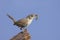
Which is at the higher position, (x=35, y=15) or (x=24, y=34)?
(x=35, y=15)

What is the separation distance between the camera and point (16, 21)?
1020cm

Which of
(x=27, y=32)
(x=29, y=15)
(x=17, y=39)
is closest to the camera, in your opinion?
(x=17, y=39)

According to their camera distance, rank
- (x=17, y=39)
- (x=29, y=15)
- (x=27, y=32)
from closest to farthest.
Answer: (x=17, y=39)
(x=27, y=32)
(x=29, y=15)

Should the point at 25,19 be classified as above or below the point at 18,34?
above

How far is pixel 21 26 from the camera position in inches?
405

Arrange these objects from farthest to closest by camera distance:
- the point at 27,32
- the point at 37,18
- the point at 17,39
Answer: the point at 37,18
the point at 27,32
the point at 17,39

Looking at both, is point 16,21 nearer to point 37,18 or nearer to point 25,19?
point 25,19

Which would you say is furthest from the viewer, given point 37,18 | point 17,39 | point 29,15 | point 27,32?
point 37,18

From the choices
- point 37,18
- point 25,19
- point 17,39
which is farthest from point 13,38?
point 37,18

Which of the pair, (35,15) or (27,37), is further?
(35,15)

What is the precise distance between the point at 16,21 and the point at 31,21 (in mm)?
1181

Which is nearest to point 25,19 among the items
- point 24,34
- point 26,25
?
point 26,25

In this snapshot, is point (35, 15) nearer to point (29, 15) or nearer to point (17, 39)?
point (29, 15)

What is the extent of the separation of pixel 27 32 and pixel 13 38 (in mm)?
996
